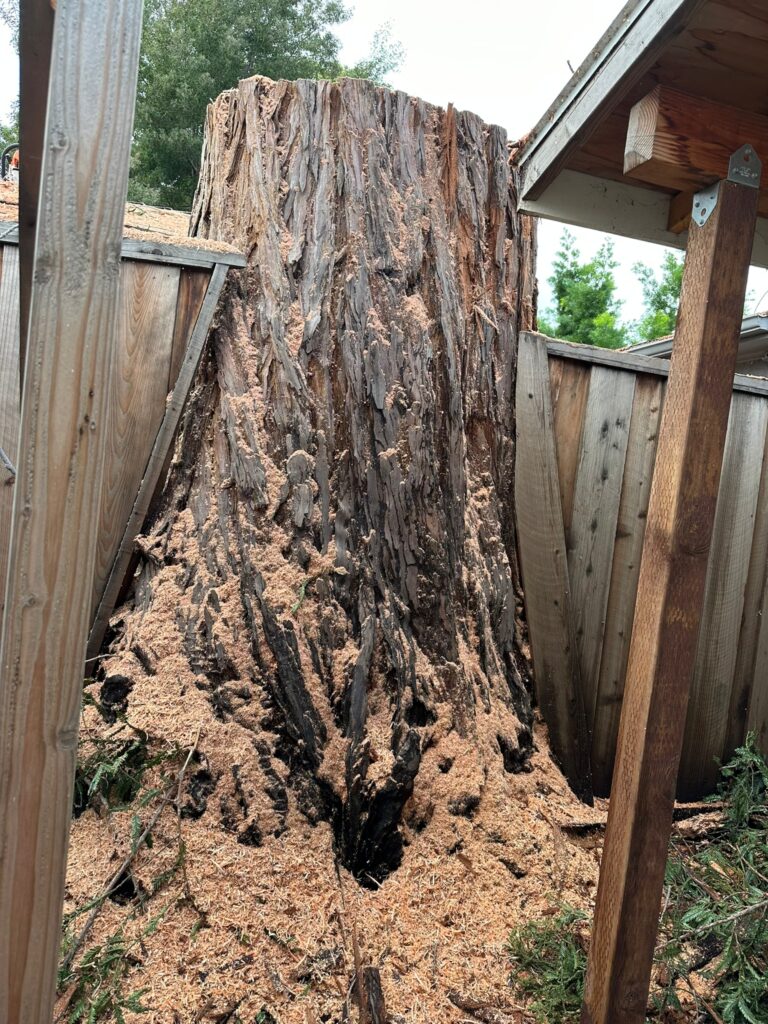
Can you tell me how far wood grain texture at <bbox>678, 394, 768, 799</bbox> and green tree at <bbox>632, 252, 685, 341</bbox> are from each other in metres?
21.1

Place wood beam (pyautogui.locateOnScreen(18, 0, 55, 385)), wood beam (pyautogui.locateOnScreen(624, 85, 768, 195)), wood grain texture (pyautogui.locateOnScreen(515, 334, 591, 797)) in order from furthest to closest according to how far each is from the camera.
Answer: wood grain texture (pyautogui.locateOnScreen(515, 334, 591, 797)) → wood beam (pyautogui.locateOnScreen(624, 85, 768, 195)) → wood beam (pyautogui.locateOnScreen(18, 0, 55, 385))

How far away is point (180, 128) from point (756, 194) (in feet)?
57.6

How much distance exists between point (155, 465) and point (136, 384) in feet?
0.95

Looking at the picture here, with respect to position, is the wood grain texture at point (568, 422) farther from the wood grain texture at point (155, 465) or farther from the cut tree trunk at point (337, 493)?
the wood grain texture at point (155, 465)

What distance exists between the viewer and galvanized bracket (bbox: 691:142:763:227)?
1587 millimetres

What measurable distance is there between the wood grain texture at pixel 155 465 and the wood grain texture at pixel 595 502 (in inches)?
60.5

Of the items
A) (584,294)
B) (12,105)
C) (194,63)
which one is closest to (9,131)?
(12,105)

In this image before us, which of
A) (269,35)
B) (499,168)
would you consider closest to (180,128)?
(269,35)

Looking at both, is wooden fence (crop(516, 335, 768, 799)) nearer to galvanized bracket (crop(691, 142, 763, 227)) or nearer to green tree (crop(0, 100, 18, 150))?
galvanized bracket (crop(691, 142, 763, 227))

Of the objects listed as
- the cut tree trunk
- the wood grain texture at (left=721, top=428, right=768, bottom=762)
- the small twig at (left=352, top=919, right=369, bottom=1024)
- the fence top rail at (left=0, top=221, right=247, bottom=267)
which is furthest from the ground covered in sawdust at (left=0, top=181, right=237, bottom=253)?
the wood grain texture at (left=721, top=428, right=768, bottom=762)

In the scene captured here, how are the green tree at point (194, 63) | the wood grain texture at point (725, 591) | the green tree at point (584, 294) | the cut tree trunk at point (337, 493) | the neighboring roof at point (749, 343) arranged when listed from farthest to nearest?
1. the green tree at point (584, 294)
2. the green tree at point (194, 63)
3. the neighboring roof at point (749, 343)
4. the wood grain texture at point (725, 591)
5. the cut tree trunk at point (337, 493)

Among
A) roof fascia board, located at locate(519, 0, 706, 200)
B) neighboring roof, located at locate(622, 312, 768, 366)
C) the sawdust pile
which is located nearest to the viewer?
roof fascia board, located at locate(519, 0, 706, 200)

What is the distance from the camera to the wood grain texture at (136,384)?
253 centimetres

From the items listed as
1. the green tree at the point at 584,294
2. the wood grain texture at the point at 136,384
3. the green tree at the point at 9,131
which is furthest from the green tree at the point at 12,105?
the wood grain texture at the point at 136,384
